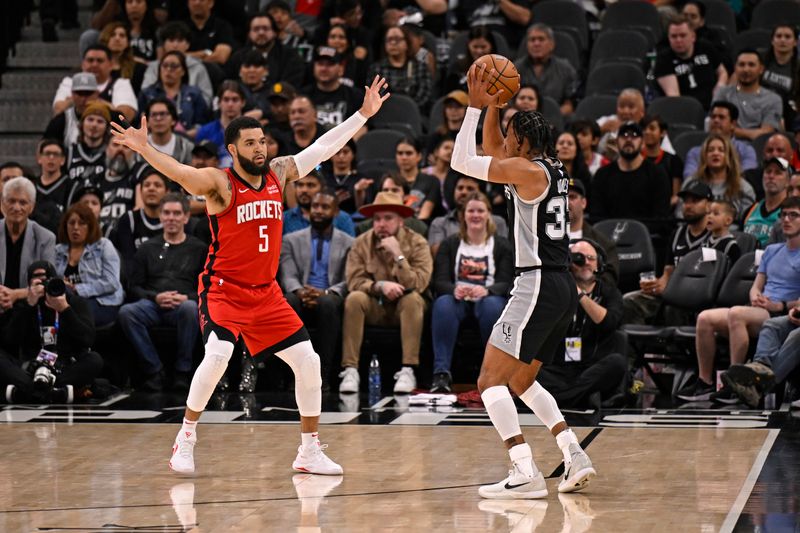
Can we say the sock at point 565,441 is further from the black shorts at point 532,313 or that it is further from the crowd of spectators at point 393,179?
the crowd of spectators at point 393,179

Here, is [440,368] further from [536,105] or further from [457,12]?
[457,12]

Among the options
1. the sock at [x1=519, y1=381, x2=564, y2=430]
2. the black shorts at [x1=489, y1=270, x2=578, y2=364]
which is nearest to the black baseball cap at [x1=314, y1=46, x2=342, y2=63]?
the black shorts at [x1=489, y1=270, x2=578, y2=364]

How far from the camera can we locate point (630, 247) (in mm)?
11438

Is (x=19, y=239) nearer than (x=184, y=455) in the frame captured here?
No

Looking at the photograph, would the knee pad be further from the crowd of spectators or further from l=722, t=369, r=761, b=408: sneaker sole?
l=722, t=369, r=761, b=408: sneaker sole

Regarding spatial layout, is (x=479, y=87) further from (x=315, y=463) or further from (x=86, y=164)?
(x=86, y=164)

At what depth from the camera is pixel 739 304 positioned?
10.5m

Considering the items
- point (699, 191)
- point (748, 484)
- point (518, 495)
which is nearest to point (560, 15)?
point (699, 191)

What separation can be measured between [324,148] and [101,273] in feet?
13.7

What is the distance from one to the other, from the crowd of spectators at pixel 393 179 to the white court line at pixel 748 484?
1.63 m

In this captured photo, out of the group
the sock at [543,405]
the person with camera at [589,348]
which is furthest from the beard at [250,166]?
the person with camera at [589,348]

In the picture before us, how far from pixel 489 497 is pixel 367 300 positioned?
4546mm

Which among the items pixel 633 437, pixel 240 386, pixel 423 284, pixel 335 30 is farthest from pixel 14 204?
pixel 633 437

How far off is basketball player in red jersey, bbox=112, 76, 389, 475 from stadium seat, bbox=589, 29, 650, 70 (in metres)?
7.54
